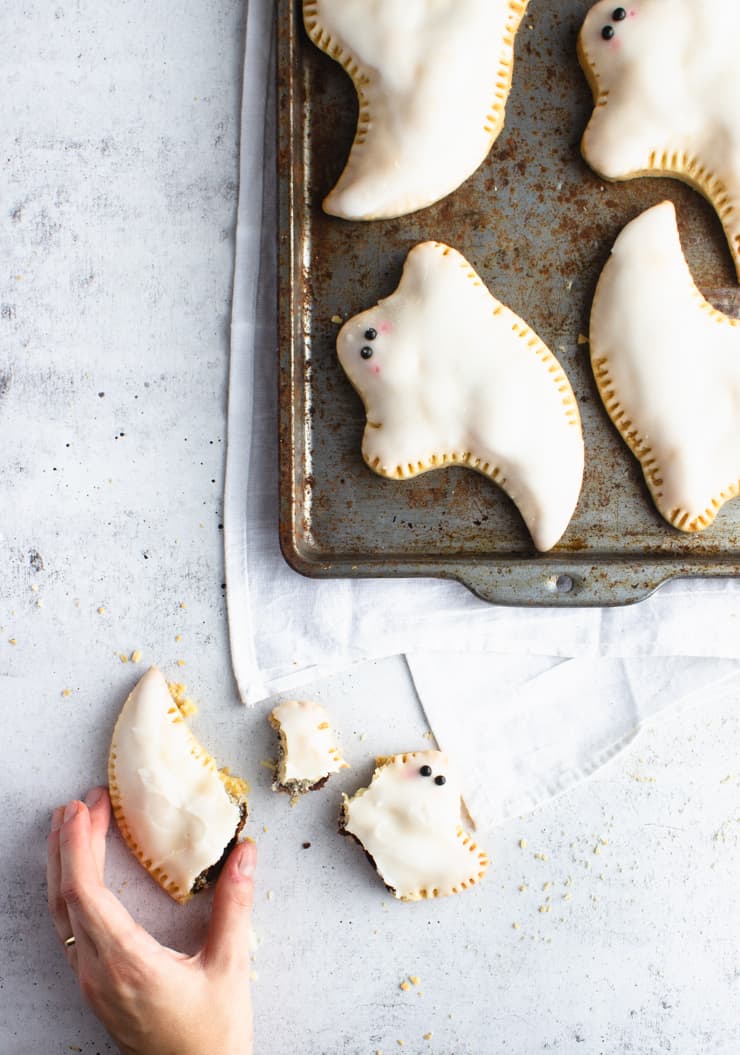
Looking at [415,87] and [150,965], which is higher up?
[415,87]

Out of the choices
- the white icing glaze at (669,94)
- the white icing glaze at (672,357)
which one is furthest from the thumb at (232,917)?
the white icing glaze at (669,94)

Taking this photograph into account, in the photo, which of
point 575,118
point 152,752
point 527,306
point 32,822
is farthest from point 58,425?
point 575,118

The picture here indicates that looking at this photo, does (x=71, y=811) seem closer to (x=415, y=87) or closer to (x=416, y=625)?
(x=416, y=625)

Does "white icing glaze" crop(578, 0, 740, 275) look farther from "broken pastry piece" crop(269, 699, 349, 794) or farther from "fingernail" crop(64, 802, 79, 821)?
"fingernail" crop(64, 802, 79, 821)

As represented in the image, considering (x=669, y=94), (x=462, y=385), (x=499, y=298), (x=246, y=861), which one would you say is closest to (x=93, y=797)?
(x=246, y=861)

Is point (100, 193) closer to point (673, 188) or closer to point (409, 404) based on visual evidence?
point (409, 404)

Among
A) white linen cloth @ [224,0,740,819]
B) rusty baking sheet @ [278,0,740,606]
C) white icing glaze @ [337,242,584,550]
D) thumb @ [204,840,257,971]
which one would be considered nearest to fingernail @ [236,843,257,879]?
thumb @ [204,840,257,971]
